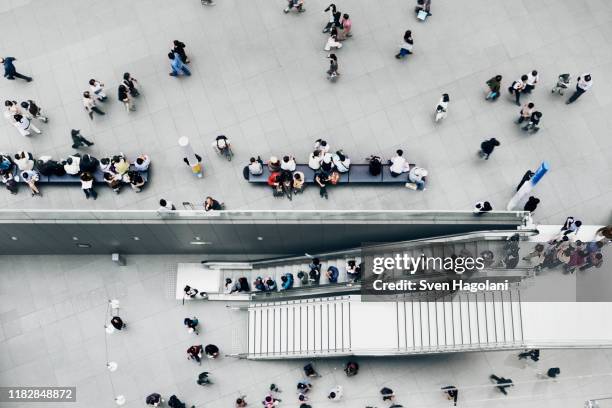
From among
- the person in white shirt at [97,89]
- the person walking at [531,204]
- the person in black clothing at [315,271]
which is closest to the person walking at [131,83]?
the person in white shirt at [97,89]

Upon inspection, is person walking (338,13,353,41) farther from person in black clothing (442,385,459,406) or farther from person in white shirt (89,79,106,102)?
person in black clothing (442,385,459,406)

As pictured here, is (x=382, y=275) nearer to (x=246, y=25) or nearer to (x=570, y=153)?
(x=570, y=153)

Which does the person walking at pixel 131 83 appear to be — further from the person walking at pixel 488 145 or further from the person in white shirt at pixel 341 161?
the person walking at pixel 488 145

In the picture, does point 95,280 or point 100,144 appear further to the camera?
point 95,280

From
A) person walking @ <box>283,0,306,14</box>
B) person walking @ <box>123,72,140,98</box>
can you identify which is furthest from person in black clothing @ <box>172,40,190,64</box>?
person walking @ <box>283,0,306,14</box>

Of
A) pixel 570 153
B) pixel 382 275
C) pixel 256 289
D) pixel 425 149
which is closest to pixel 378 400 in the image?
pixel 382 275
